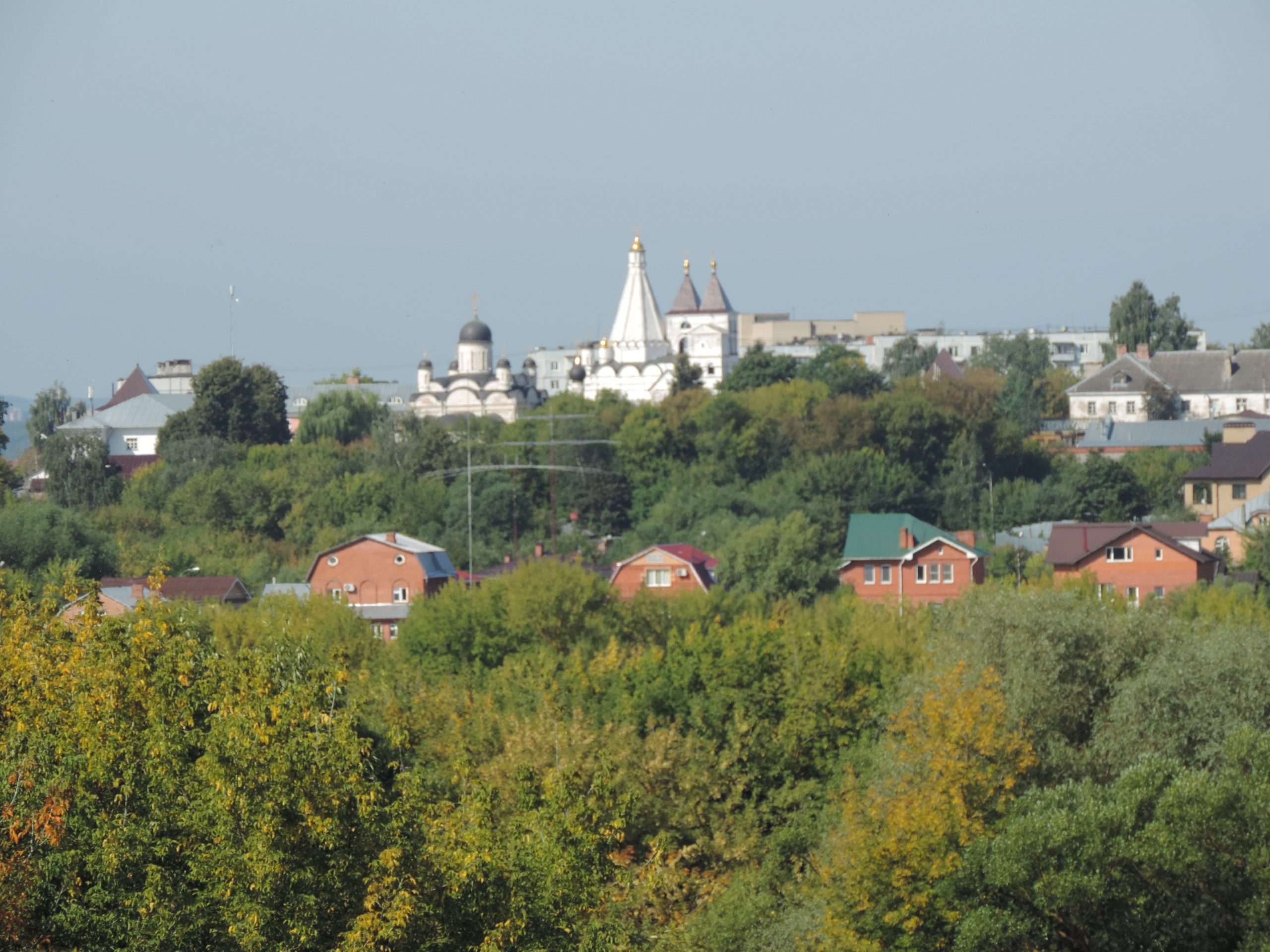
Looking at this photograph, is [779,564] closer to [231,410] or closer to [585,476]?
[585,476]

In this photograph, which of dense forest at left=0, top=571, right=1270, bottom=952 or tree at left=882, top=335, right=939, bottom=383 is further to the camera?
tree at left=882, top=335, right=939, bottom=383

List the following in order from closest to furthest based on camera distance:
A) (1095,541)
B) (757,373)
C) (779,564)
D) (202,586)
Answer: (1095,541), (202,586), (779,564), (757,373)

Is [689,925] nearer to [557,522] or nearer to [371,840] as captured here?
[371,840]

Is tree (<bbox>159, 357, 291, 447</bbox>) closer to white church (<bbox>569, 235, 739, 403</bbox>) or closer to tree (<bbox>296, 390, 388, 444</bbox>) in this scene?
tree (<bbox>296, 390, 388, 444</bbox>)

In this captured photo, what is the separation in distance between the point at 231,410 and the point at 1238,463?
117 ft

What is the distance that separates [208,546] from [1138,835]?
4054 cm

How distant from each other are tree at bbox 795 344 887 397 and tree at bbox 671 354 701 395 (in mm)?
4504

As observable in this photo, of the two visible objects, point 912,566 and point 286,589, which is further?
point 912,566

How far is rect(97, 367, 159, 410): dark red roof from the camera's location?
3435 inches

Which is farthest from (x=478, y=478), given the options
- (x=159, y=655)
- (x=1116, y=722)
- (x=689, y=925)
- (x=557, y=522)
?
(x=159, y=655)

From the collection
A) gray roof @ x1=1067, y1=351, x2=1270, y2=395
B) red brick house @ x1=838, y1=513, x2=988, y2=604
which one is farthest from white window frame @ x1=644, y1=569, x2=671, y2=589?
gray roof @ x1=1067, y1=351, x2=1270, y2=395

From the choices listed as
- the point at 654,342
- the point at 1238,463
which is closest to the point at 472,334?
the point at 654,342

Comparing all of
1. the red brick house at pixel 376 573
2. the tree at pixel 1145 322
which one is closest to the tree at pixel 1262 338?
the tree at pixel 1145 322

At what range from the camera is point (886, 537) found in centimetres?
4662
